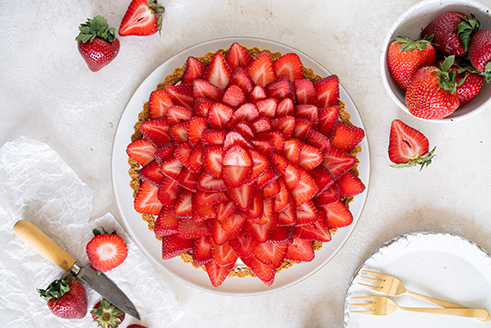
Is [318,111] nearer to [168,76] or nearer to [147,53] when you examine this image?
[168,76]

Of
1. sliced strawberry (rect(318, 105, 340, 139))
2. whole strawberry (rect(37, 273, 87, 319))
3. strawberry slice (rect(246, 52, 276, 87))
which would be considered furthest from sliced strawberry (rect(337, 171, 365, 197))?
whole strawberry (rect(37, 273, 87, 319))

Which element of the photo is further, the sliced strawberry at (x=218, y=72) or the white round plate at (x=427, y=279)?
the white round plate at (x=427, y=279)

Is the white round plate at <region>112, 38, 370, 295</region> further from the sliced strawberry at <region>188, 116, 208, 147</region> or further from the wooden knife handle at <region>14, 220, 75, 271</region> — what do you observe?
the sliced strawberry at <region>188, 116, 208, 147</region>

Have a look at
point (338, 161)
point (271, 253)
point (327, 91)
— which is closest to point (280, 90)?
point (327, 91)

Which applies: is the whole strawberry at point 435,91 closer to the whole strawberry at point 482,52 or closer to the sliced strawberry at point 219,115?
the whole strawberry at point 482,52

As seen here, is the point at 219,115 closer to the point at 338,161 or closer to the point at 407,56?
the point at 338,161

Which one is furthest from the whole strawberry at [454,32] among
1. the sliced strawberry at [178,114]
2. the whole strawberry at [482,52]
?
the sliced strawberry at [178,114]
